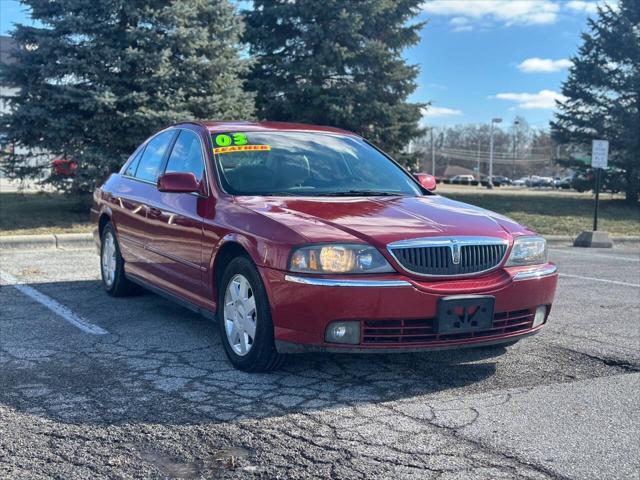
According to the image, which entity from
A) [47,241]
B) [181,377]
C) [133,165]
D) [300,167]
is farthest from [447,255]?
[47,241]

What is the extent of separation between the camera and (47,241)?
1070 centimetres

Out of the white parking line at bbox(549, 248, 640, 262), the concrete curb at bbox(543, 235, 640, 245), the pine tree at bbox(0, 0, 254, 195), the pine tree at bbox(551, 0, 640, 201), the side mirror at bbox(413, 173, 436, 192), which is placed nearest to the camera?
the side mirror at bbox(413, 173, 436, 192)

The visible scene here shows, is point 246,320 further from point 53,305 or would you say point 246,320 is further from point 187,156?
point 53,305

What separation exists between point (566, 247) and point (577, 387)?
9.94 meters

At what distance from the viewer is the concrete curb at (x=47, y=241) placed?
34.0 feet

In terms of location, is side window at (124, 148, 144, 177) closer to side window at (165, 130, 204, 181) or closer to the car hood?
side window at (165, 130, 204, 181)

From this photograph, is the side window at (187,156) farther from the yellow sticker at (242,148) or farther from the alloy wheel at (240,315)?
the alloy wheel at (240,315)

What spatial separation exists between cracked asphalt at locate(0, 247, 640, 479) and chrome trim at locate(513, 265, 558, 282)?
0.62 metres

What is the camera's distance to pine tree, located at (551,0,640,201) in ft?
73.3

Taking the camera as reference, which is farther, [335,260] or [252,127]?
[252,127]

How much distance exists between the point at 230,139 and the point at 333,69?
46.5 feet

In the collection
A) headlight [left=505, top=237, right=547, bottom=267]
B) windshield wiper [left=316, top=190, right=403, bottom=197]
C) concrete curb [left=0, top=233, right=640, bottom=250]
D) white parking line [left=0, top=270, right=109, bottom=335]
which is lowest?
white parking line [left=0, top=270, right=109, bottom=335]

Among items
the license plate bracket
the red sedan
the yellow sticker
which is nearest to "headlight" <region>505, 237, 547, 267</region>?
the red sedan

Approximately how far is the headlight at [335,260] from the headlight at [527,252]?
97 cm
